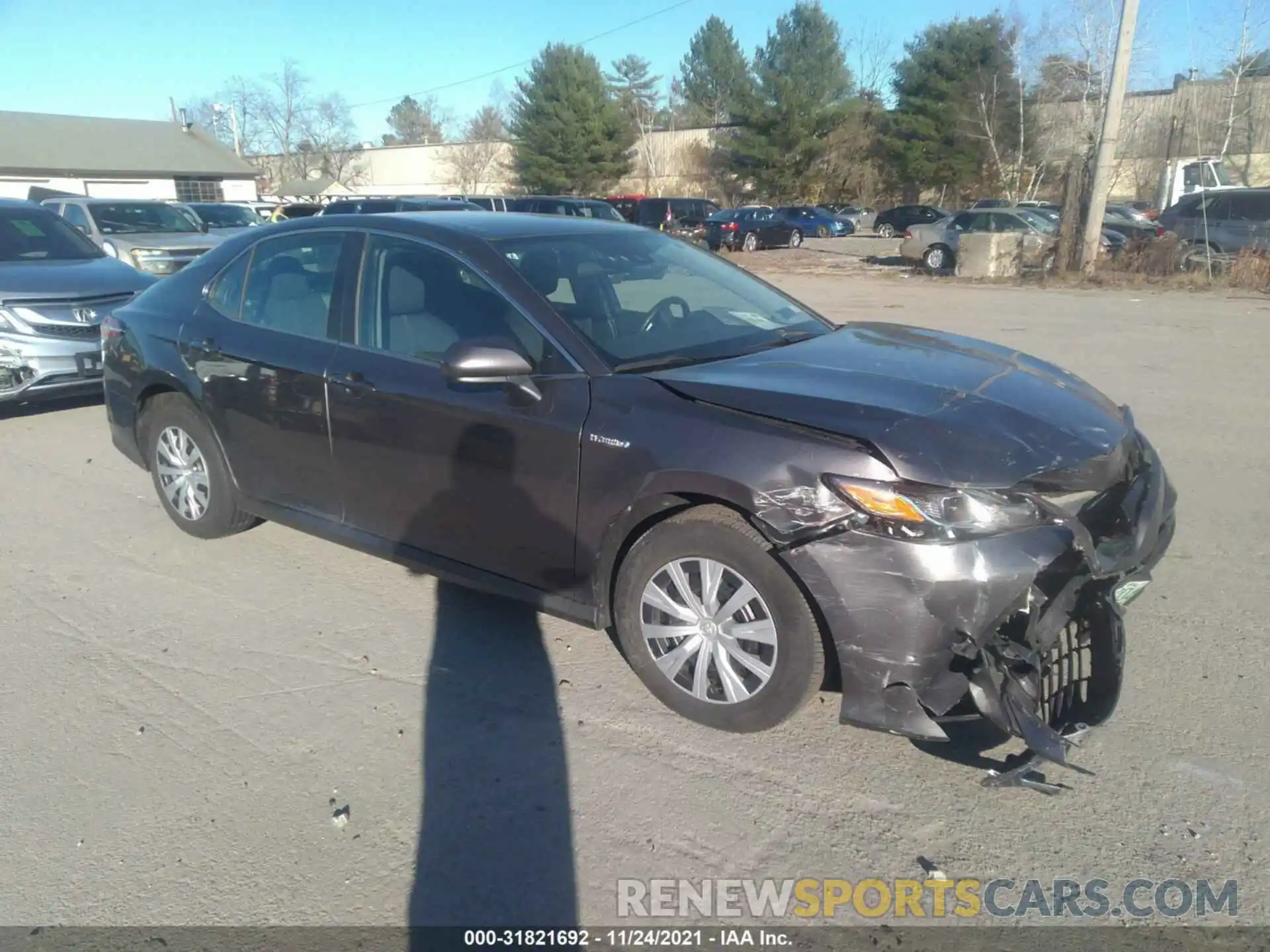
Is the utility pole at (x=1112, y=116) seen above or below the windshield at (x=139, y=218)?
above

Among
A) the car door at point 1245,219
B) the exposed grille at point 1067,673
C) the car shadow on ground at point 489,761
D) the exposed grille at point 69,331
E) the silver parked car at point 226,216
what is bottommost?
the car shadow on ground at point 489,761

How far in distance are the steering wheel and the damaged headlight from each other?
1335 millimetres

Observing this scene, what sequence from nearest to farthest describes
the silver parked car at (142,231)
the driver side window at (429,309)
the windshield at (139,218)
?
the driver side window at (429,309)
the silver parked car at (142,231)
the windshield at (139,218)

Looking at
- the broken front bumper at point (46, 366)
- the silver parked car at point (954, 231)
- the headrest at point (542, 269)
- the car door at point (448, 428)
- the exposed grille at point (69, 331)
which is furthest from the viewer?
the silver parked car at point (954, 231)

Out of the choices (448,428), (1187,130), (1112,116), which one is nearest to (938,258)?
(1112,116)

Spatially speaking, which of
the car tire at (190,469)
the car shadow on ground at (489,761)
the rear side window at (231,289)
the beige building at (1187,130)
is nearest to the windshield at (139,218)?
the car tire at (190,469)

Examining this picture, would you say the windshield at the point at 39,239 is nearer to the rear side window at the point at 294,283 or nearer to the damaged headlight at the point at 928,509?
the rear side window at the point at 294,283

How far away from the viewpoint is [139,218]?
1540cm

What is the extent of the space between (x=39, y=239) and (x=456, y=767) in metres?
8.43

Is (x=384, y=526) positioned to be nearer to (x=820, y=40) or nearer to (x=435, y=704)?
(x=435, y=704)

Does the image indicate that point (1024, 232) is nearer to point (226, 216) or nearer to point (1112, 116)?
point (1112, 116)

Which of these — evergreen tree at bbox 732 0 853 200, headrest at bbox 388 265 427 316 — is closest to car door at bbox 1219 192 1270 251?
headrest at bbox 388 265 427 316

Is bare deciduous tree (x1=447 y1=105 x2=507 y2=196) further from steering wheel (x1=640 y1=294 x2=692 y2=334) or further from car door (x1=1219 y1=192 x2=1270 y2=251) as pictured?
steering wheel (x1=640 y1=294 x2=692 y2=334)

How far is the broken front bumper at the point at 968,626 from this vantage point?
2.87m
